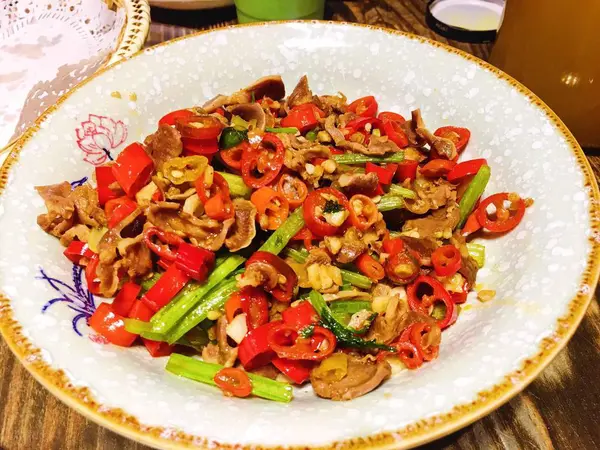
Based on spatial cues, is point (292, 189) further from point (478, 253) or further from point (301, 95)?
point (478, 253)

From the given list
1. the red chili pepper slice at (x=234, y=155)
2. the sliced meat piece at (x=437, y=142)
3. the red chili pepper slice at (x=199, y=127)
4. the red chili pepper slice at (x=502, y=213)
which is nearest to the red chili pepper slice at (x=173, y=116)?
the red chili pepper slice at (x=199, y=127)

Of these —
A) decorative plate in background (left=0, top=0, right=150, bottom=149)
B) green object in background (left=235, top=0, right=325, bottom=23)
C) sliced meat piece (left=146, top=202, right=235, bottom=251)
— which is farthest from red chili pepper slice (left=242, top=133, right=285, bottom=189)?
green object in background (left=235, top=0, right=325, bottom=23)

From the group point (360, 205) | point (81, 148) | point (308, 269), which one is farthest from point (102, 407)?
point (81, 148)

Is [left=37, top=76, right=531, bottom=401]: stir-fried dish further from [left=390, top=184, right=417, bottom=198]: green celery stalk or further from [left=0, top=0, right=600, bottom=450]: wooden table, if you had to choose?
[left=0, top=0, right=600, bottom=450]: wooden table

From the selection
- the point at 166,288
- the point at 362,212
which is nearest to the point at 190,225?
the point at 166,288

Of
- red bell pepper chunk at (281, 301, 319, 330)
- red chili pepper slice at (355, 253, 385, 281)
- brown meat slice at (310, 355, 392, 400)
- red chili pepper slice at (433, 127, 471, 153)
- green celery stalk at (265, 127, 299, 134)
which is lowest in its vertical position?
brown meat slice at (310, 355, 392, 400)
